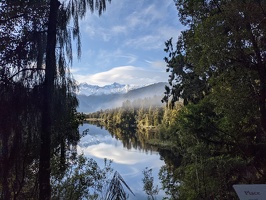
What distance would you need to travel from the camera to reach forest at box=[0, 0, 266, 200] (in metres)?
3.52

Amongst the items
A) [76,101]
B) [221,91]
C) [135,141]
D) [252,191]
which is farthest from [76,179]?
[135,141]

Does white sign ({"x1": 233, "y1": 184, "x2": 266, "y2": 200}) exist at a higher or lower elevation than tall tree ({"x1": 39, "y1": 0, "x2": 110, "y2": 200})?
lower

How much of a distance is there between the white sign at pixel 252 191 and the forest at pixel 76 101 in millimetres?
1268

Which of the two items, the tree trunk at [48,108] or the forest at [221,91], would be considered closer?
the tree trunk at [48,108]

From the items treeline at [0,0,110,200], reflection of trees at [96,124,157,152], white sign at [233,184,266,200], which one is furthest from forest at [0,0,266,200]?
reflection of trees at [96,124,157,152]

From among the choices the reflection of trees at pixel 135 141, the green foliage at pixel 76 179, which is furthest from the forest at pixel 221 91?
the reflection of trees at pixel 135 141

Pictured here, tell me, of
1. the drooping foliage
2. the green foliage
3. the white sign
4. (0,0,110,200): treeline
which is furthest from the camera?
the drooping foliage

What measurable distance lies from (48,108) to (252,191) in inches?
115

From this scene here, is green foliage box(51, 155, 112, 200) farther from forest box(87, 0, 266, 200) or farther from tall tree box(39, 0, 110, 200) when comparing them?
forest box(87, 0, 266, 200)

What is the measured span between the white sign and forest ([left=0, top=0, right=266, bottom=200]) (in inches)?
49.9

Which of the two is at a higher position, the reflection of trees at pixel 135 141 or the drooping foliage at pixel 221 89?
the drooping foliage at pixel 221 89

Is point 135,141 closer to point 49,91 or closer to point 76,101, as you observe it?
point 76,101

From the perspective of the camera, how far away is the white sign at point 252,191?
2559 millimetres

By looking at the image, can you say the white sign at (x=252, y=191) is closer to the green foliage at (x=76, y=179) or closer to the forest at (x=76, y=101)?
the forest at (x=76, y=101)
